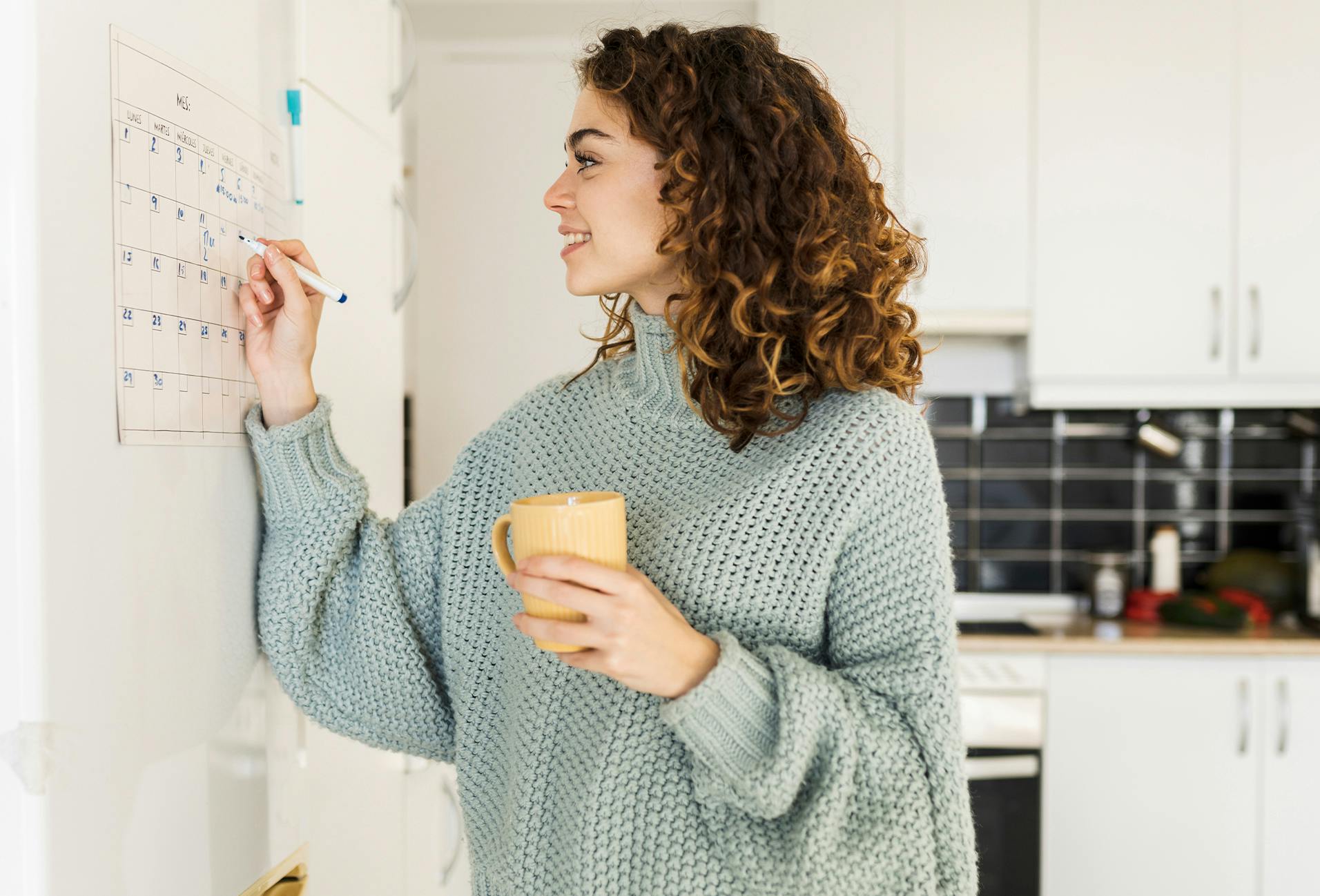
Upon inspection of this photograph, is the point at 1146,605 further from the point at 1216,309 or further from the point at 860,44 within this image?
the point at 860,44

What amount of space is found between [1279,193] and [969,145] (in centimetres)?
74

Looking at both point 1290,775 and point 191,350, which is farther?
point 1290,775

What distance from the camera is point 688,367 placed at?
40.4 inches

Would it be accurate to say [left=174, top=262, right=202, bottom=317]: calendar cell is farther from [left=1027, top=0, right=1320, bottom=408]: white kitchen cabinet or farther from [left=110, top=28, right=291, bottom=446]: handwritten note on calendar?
[left=1027, top=0, right=1320, bottom=408]: white kitchen cabinet

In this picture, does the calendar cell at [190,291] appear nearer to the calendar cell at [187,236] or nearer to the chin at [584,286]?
the calendar cell at [187,236]

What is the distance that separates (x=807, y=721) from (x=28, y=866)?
0.54 metres

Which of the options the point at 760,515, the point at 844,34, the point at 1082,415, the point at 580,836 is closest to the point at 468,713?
the point at 580,836

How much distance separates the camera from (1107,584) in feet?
8.68

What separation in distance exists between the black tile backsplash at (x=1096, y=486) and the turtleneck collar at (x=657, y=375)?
1880 millimetres

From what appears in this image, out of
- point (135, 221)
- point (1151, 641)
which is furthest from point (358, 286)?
point (1151, 641)

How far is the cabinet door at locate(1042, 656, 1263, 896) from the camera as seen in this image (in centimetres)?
232

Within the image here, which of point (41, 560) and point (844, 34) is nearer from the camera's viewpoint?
point (41, 560)

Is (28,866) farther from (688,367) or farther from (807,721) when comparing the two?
(688,367)

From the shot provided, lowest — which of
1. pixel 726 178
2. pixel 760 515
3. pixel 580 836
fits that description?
pixel 580 836
